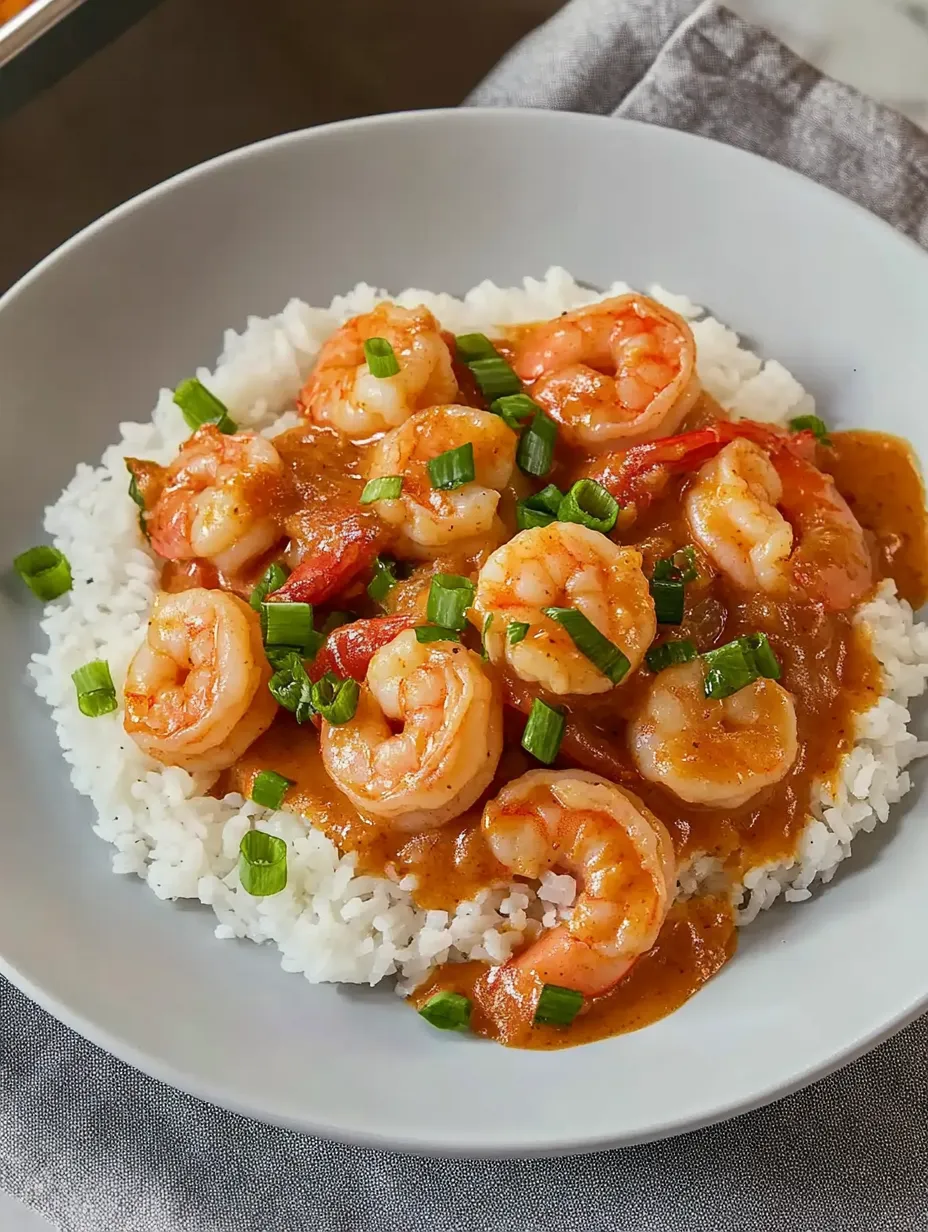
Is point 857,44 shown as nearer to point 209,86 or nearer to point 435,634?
point 209,86

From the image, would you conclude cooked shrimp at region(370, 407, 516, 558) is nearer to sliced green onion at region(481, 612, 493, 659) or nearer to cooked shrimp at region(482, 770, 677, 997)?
sliced green onion at region(481, 612, 493, 659)

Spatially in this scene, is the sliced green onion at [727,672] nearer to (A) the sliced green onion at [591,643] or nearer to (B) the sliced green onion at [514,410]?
(A) the sliced green onion at [591,643]

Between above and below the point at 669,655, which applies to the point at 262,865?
below

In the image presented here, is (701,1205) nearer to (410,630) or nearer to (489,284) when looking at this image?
(410,630)

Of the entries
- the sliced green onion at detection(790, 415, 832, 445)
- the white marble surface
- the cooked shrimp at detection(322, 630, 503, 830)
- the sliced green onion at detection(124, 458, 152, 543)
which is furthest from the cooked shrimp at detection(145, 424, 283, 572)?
the white marble surface

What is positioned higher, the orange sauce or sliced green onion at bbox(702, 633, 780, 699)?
sliced green onion at bbox(702, 633, 780, 699)

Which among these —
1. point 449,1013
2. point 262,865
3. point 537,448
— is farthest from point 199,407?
point 449,1013

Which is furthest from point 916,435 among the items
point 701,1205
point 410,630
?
point 701,1205
